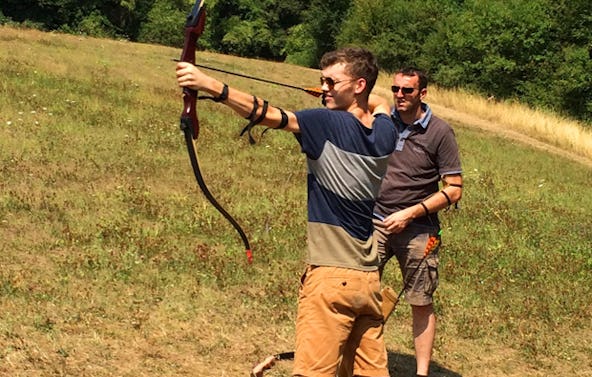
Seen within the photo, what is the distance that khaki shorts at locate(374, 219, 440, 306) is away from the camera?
5.48 metres

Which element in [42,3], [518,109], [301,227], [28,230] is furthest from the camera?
[42,3]

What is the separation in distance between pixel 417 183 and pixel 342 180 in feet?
6.04

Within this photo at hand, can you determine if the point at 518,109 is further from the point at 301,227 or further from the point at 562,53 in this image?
the point at 301,227

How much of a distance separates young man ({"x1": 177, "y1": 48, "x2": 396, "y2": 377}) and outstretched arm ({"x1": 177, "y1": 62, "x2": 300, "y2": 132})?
0.03 m

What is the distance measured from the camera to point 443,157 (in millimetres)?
5434

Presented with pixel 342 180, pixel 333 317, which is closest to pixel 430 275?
pixel 333 317

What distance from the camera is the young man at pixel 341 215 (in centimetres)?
373

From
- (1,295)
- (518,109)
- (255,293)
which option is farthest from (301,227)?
(518,109)

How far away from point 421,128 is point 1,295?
12.6 feet

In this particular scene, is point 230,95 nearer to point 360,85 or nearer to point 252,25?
point 360,85

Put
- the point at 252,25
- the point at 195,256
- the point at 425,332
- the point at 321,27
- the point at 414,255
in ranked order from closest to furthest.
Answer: the point at 414,255 → the point at 425,332 → the point at 195,256 → the point at 321,27 → the point at 252,25

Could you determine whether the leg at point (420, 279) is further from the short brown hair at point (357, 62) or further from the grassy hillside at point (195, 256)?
the short brown hair at point (357, 62)

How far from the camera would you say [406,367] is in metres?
6.41

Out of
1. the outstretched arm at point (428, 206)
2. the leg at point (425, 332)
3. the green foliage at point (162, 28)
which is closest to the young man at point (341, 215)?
the outstretched arm at point (428, 206)
